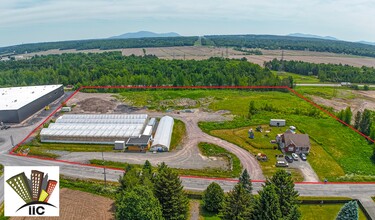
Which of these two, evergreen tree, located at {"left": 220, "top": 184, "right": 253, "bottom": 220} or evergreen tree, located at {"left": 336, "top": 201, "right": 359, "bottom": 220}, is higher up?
evergreen tree, located at {"left": 220, "top": 184, "right": 253, "bottom": 220}

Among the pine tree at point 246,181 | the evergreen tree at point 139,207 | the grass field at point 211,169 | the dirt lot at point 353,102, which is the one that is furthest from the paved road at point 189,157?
the dirt lot at point 353,102

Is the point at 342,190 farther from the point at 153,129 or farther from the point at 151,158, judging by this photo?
the point at 153,129

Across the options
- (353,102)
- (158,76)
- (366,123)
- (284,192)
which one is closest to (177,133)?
(284,192)

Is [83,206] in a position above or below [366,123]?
below

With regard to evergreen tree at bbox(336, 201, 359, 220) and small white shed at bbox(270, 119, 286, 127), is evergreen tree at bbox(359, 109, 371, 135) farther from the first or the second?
evergreen tree at bbox(336, 201, 359, 220)

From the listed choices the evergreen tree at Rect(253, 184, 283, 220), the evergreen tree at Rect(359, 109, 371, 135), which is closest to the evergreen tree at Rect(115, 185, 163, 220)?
the evergreen tree at Rect(253, 184, 283, 220)

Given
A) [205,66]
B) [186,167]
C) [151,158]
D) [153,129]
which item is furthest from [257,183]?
[205,66]

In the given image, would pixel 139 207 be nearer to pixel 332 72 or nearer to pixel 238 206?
pixel 238 206
